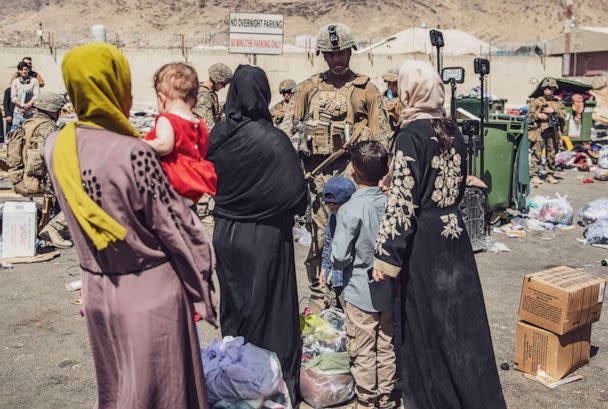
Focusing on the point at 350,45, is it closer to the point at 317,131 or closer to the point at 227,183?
the point at 317,131

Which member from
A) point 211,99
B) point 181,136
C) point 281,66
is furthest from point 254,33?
point 281,66

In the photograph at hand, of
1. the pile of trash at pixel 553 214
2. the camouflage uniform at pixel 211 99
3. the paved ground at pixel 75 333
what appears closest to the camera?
the paved ground at pixel 75 333

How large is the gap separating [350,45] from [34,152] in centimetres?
413

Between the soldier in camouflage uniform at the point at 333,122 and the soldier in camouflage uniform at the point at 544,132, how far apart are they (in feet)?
26.0

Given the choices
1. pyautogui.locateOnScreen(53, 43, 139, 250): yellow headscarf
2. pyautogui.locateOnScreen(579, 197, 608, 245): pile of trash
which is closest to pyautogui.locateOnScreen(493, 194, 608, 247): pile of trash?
pyautogui.locateOnScreen(579, 197, 608, 245): pile of trash

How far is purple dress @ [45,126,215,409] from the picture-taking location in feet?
8.30

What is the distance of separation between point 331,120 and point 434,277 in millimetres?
2258

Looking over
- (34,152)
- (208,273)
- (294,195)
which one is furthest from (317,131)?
(34,152)

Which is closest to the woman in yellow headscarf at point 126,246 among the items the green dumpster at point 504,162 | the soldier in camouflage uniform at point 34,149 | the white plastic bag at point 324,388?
the white plastic bag at point 324,388

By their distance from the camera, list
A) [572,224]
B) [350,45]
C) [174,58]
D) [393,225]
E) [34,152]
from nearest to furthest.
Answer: [393,225] < [350,45] < [34,152] < [572,224] < [174,58]

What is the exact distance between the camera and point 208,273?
9.07ft

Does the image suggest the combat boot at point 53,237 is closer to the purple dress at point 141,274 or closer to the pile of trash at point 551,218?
the pile of trash at point 551,218

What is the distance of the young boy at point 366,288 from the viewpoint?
3820 millimetres

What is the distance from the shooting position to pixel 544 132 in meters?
12.9
